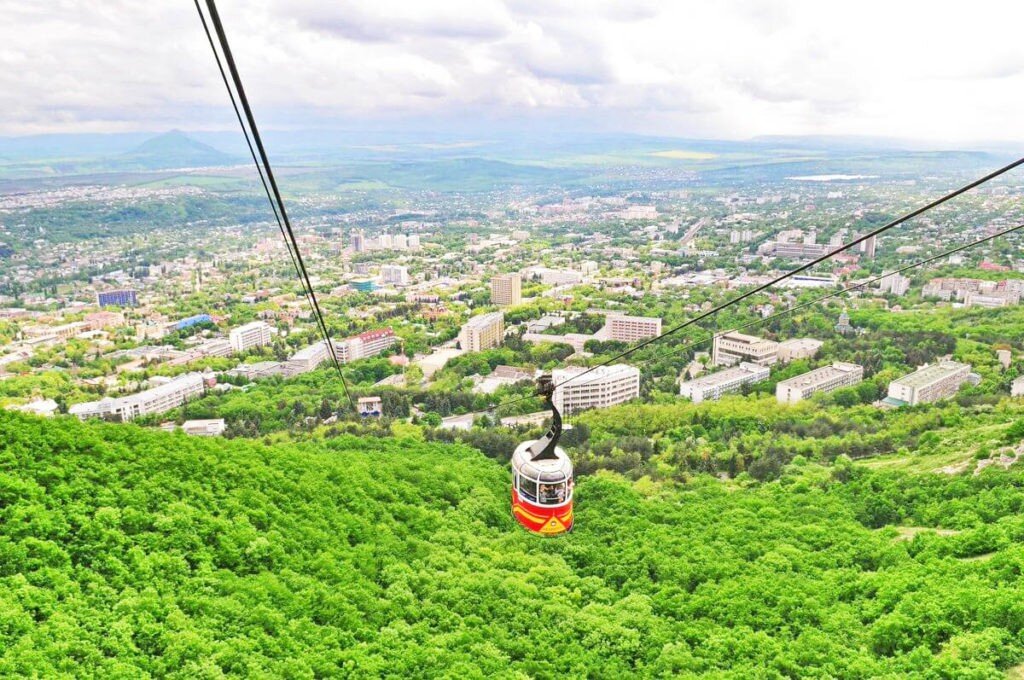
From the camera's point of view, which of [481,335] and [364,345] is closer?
[364,345]

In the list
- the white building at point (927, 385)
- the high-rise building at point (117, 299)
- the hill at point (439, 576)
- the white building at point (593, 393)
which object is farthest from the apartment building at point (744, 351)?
the high-rise building at point (117, 299)

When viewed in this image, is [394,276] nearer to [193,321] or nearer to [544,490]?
[193,321]

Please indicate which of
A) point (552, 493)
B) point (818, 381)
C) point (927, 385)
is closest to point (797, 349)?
point (818, 381)

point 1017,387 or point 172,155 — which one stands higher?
point 172,155

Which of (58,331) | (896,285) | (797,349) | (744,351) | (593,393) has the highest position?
(896,285)

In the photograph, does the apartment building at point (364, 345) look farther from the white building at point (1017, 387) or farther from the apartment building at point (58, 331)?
the white building at point (1017, 387)

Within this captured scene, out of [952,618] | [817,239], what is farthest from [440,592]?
[817,239]

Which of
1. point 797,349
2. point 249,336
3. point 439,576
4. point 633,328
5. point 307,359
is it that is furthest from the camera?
point 249,336
